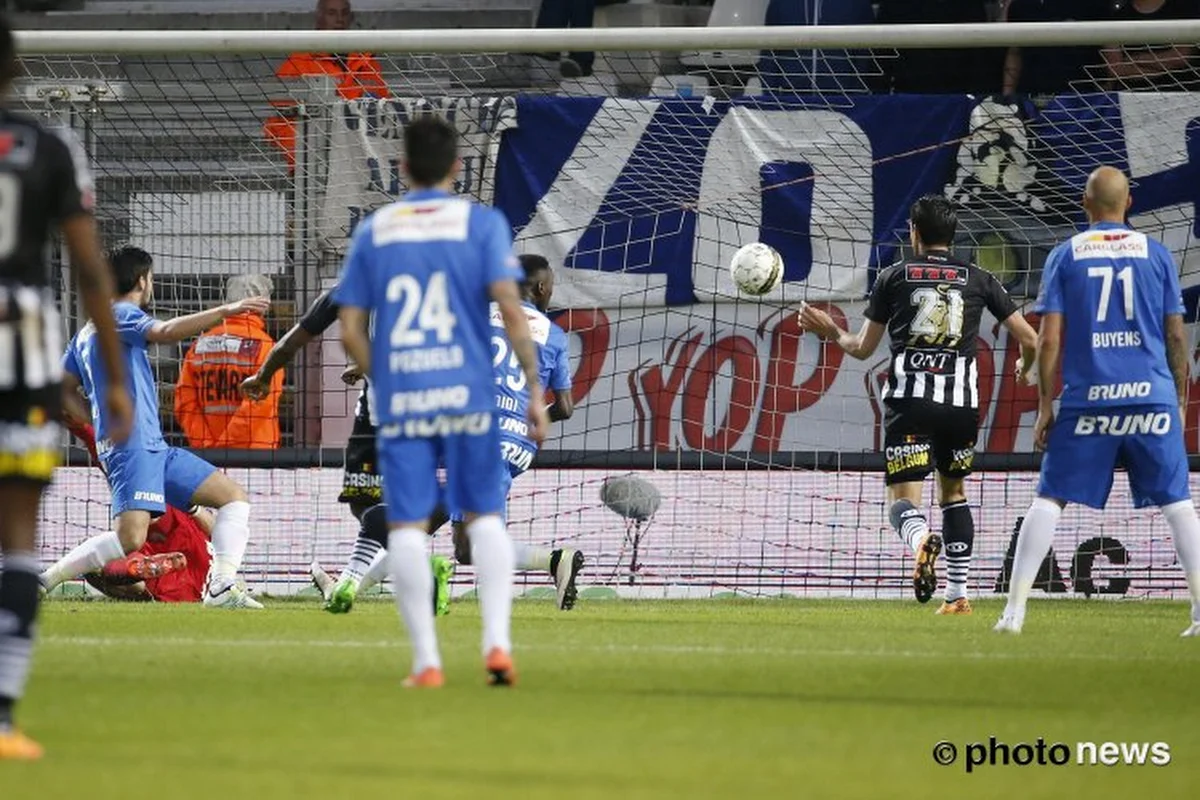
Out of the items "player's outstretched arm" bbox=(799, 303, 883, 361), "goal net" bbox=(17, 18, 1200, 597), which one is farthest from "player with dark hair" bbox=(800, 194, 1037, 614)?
"goal net" bbox=(17, 18, 1200, 597)

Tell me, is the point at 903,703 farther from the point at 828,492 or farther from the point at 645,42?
the point at 828,492

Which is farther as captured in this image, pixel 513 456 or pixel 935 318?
pixel 935 318

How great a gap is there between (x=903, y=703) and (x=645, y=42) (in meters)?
7.15

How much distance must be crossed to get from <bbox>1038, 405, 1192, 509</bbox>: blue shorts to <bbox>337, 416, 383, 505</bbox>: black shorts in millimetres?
3901

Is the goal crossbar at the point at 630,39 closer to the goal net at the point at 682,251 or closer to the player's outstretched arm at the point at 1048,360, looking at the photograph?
the goal net at the point at 682,251

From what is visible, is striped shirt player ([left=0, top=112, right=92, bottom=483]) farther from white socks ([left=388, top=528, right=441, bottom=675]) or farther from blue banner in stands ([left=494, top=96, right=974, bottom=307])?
blue banner in stands ([left=494, top=96, right=974, bottom=307])

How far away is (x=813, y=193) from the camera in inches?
605

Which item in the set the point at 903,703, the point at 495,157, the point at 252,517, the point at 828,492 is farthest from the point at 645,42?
the point at 903,703

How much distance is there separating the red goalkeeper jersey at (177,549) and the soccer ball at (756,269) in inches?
146

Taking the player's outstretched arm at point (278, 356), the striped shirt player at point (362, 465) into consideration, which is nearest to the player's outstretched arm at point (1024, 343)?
the striped shirt player at point (362, 465)

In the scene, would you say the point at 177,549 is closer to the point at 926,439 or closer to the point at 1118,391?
the point at 926,439

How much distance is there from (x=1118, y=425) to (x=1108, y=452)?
5.1 inches

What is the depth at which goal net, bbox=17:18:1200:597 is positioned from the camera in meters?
14.8

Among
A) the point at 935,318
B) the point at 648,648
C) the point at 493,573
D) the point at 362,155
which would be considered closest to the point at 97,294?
the point at 493,573
